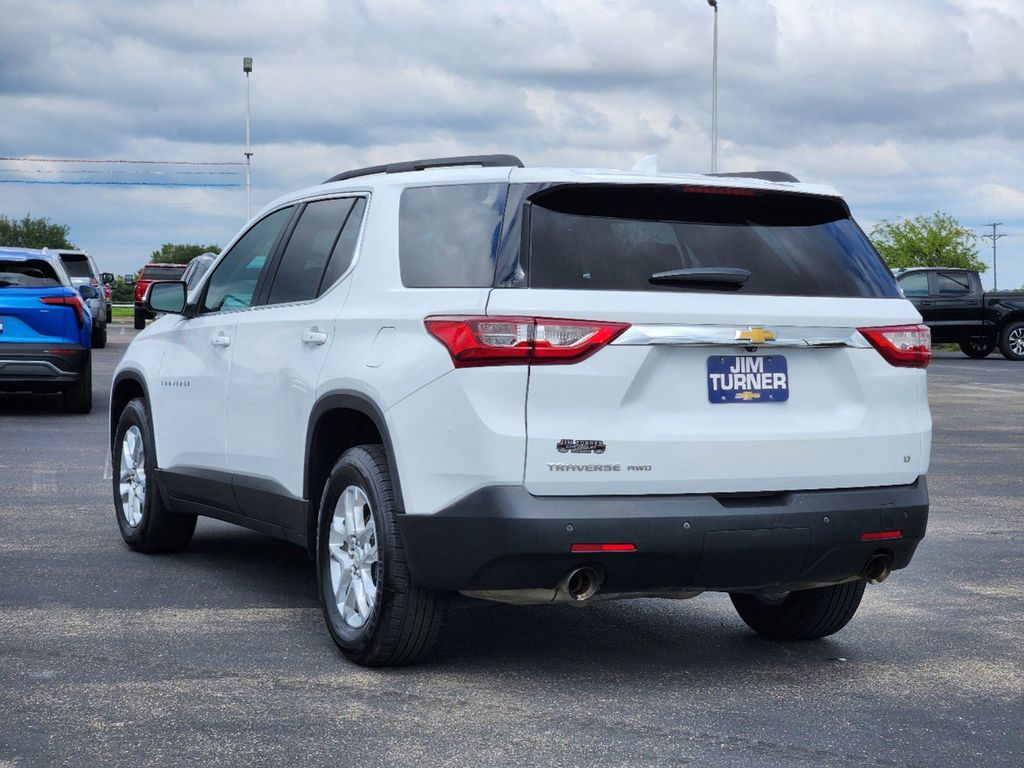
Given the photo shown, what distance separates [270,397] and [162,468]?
1.55m

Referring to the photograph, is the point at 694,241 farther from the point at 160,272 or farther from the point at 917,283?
the point at 160,272

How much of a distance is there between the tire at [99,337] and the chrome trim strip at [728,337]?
2974 cm

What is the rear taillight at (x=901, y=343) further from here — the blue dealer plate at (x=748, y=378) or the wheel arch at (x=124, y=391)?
the wheel arch at (x=124, y=391)

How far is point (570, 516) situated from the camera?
5008 mm

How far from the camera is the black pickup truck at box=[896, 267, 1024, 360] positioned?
1318 inches

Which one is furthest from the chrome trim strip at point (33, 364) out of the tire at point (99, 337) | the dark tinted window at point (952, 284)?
the dark tinted window at point (952, 284)

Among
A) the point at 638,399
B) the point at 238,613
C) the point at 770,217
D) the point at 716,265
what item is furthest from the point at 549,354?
the point at 238,613

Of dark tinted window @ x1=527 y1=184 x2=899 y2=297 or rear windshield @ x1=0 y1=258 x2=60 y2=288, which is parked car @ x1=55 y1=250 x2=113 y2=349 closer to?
rear windshield @ x1=0 y1=258 x2=60 y2=288

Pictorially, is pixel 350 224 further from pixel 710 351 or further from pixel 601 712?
pixel 601 712

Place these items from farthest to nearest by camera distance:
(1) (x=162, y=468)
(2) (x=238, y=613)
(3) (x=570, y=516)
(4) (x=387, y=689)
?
(1) (x=162, y=468) → (2) (x=238, y=613) → (4) (x=387, y=689) → (3) (x=570, y=516)

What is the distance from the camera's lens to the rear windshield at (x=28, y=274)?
53.6ft

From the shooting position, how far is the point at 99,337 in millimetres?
34312

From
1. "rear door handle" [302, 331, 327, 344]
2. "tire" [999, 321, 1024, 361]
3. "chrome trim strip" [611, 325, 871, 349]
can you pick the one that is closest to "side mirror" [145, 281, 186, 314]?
"rear door handle" [302, 331, 327, 344]

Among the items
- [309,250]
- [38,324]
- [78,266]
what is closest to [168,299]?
[309,250]
